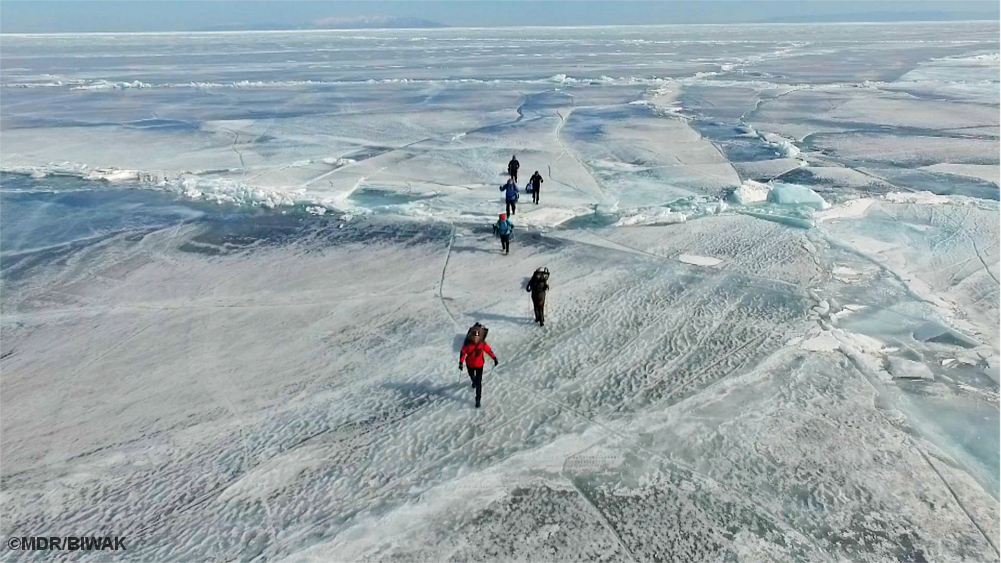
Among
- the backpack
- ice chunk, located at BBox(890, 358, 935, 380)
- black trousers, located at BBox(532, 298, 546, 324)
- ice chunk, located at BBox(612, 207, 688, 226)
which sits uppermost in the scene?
the backpack

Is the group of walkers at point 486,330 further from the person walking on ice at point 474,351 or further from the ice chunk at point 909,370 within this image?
the ice chunk at point 909,370

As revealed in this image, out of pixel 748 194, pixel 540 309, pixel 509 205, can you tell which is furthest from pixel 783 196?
pixel 540 309

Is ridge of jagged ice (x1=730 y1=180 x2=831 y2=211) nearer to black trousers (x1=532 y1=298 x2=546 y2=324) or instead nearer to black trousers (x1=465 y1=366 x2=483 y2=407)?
black trousers (x1=532 y1=298 x2=546 y2=324)

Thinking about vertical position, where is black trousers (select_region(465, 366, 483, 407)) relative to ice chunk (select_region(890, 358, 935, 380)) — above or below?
above

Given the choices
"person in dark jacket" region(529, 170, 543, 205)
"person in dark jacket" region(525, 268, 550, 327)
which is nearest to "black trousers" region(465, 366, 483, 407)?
"person in dark jacket" region(525, 268, 550, 327)

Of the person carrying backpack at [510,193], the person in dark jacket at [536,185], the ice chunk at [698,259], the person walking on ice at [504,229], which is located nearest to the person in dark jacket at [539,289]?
the person walking on ice at [504,229]

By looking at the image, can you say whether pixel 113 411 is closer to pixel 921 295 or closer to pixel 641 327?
pixel 641 327

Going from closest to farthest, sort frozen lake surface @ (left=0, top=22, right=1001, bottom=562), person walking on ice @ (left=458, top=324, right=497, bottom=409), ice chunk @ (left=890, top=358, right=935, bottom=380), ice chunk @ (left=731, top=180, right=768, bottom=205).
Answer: frozen lake surface @ (left=0, top=22, right=1001, bottom=562), person walking on ice @ (left=458, top=324, right=497, bottom=409), ice chunk @ (left=890, top=358, right=935, bottom=380), ice chunk @ (left=731, top=180, right=768, bottom=205)
